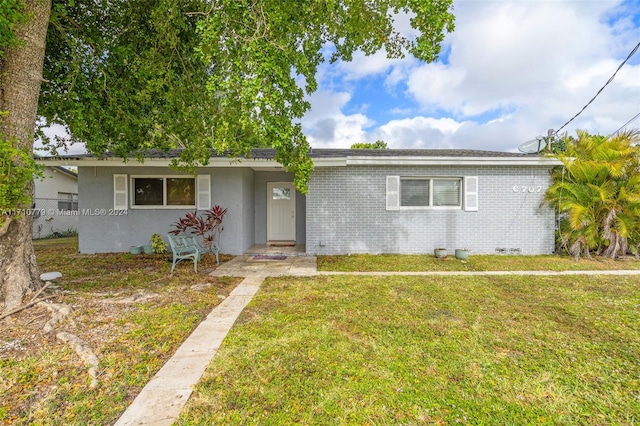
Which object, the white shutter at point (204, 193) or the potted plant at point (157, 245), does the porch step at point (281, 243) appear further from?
the potted plant at point (157, 245)

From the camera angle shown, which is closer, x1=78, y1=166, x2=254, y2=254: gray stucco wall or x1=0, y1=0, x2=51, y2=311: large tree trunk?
x1=0, y1=0, x2=51, y2=311: large tree trunk

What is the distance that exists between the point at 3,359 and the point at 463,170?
9.31 metres

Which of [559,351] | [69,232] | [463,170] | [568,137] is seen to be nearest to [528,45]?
[568,137]

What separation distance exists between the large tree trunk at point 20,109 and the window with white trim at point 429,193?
7725mm

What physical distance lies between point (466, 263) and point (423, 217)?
172 cm

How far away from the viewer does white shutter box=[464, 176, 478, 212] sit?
8227 mm

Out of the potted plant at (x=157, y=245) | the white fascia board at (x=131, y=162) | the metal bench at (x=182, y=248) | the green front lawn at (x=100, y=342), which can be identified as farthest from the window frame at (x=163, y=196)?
the green front lawn at (x=100, y=342)

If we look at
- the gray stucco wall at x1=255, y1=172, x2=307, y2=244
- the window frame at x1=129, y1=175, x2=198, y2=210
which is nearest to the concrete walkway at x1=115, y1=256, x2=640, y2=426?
the window frame at x1=129, y1=175, x2=198, y2=210

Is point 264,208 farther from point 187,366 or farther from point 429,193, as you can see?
point 187,366

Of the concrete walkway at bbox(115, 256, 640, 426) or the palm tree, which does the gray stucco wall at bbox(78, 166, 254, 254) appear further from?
the palm tree

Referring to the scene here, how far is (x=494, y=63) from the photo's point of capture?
12.0 metres

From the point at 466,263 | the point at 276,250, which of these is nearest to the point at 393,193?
the point at 466,263

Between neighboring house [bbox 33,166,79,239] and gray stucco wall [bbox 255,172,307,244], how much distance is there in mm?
9361

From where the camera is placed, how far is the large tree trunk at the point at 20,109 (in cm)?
358
